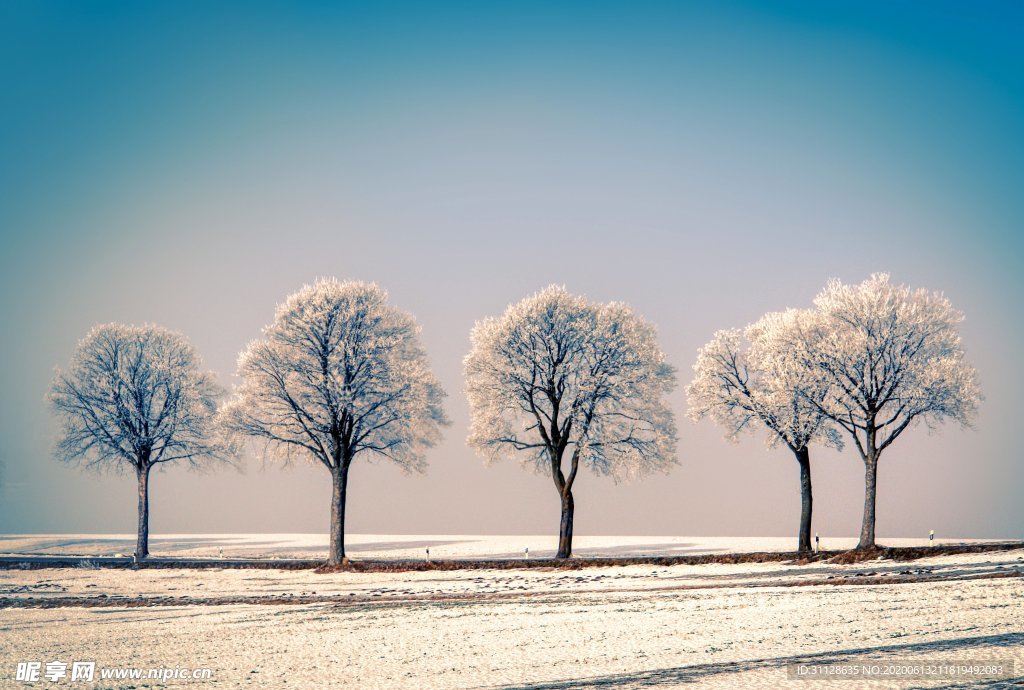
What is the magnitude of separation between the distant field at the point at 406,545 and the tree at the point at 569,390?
21.3 ft

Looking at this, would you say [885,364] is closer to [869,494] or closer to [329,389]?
[869,494]

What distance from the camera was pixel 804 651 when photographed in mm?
17266

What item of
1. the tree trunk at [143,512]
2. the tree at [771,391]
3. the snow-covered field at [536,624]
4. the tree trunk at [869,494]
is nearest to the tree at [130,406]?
the tree trunk at [143,512]

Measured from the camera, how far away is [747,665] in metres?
16.1

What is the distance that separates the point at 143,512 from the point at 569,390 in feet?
100

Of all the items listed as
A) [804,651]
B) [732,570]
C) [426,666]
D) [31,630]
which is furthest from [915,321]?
[31,630]

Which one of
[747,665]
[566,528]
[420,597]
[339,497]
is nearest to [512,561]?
[566,528]

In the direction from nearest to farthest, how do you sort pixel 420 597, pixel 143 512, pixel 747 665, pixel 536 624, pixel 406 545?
pixel 747 665, pixel 536 624, pixel 420 597, pixel 143 512, pixel 406 545

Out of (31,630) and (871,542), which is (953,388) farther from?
(31,630)

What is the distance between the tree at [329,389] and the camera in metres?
48.5

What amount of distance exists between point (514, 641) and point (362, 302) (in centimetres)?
3175

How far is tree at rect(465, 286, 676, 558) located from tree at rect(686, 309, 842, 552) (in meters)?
2.86

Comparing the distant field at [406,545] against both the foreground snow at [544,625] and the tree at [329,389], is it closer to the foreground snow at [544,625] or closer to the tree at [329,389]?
the tree at [329,389]

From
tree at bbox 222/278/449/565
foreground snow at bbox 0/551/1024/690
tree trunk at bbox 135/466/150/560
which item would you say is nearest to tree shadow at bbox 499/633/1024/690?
foreground snow at bbox 0/551/1024/690
